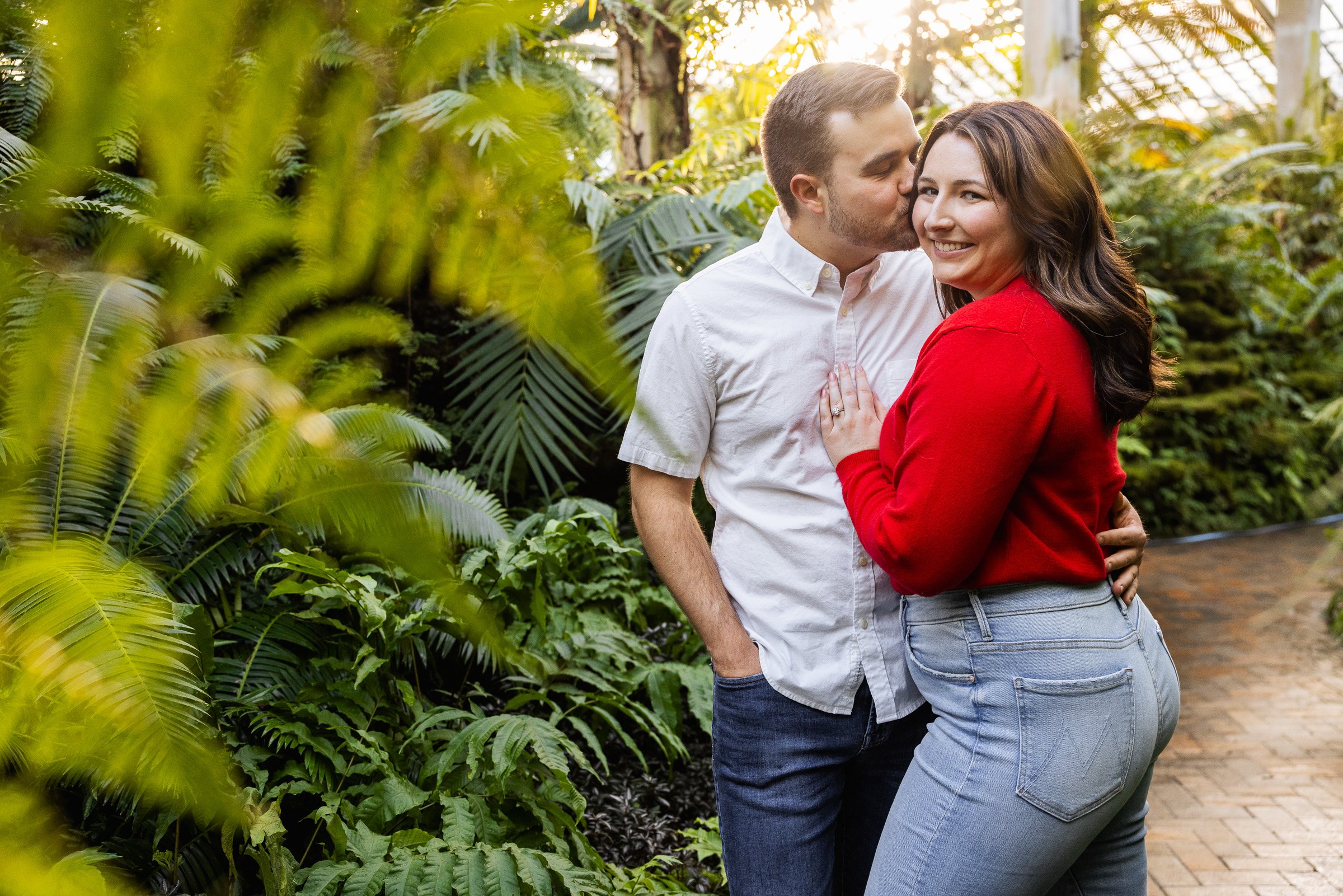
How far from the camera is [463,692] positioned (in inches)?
119

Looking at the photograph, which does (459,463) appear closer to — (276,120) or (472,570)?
(472,570)

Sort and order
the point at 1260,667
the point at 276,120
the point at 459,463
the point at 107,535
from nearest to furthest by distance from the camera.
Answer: the point at 276,120, the point at 107,535, the point at 459,463, the point at 1260,667

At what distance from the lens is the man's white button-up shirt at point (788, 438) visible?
1.42 meters

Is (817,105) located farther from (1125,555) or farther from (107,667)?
(107,667)

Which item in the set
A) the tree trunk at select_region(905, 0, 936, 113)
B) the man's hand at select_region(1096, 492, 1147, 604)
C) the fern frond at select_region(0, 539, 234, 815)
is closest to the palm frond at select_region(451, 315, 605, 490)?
the fern frond at select_region(0, 539, 234, 815)

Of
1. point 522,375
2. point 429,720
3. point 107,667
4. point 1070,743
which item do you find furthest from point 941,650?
point 429,720

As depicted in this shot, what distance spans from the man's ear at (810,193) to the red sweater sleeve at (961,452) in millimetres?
369

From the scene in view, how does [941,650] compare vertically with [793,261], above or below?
below

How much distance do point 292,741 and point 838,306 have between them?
1499 millimetres

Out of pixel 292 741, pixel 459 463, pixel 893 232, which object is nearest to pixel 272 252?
pixel 893 232

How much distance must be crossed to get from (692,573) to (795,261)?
0.50 meters

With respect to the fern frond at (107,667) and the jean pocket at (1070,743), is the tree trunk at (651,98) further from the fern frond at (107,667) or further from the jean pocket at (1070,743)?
the fern frond at (107,667)

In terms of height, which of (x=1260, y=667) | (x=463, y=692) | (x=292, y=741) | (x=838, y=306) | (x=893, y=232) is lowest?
(x=1260, y=667)

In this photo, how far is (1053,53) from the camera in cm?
604
